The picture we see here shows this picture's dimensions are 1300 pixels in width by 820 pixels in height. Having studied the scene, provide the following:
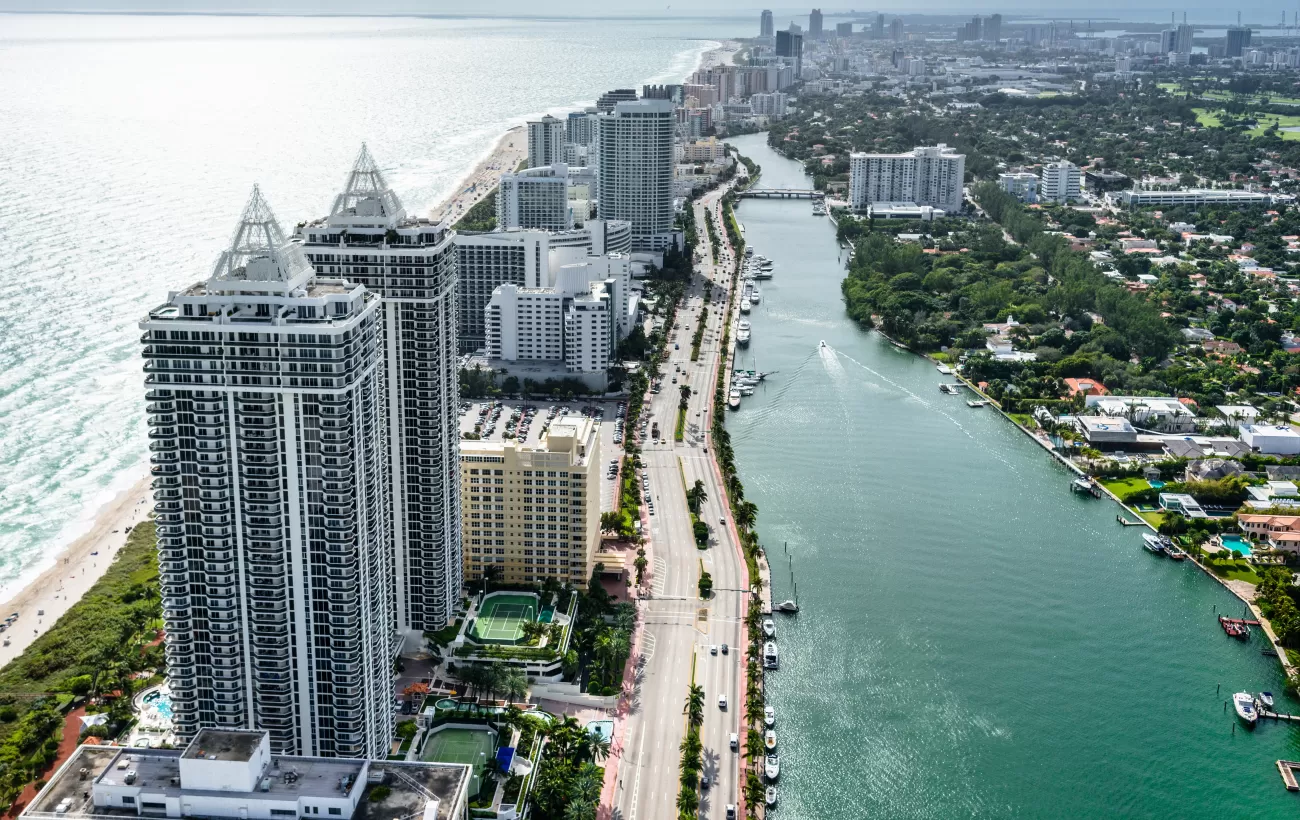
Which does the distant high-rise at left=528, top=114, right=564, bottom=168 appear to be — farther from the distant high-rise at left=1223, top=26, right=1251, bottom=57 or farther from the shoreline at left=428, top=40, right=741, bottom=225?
the distant high-rise at left=1223, top=26, right=1251, bottom=57

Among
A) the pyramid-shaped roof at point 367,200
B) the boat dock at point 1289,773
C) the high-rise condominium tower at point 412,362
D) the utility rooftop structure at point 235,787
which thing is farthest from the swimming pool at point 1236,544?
the utility rooftop structure at point 235,787

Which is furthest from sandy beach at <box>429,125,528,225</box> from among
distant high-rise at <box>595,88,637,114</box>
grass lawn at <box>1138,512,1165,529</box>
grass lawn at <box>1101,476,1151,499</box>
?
grass lawn at <box>1138,512,1165,529</box>

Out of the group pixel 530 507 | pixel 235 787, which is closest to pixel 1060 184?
pixel 530 507

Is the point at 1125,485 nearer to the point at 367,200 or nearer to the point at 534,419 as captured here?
the point at 534,419

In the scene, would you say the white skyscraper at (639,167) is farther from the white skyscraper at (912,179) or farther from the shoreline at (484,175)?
the white skyscraper at (912,179)

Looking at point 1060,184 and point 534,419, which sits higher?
point 1060,184
